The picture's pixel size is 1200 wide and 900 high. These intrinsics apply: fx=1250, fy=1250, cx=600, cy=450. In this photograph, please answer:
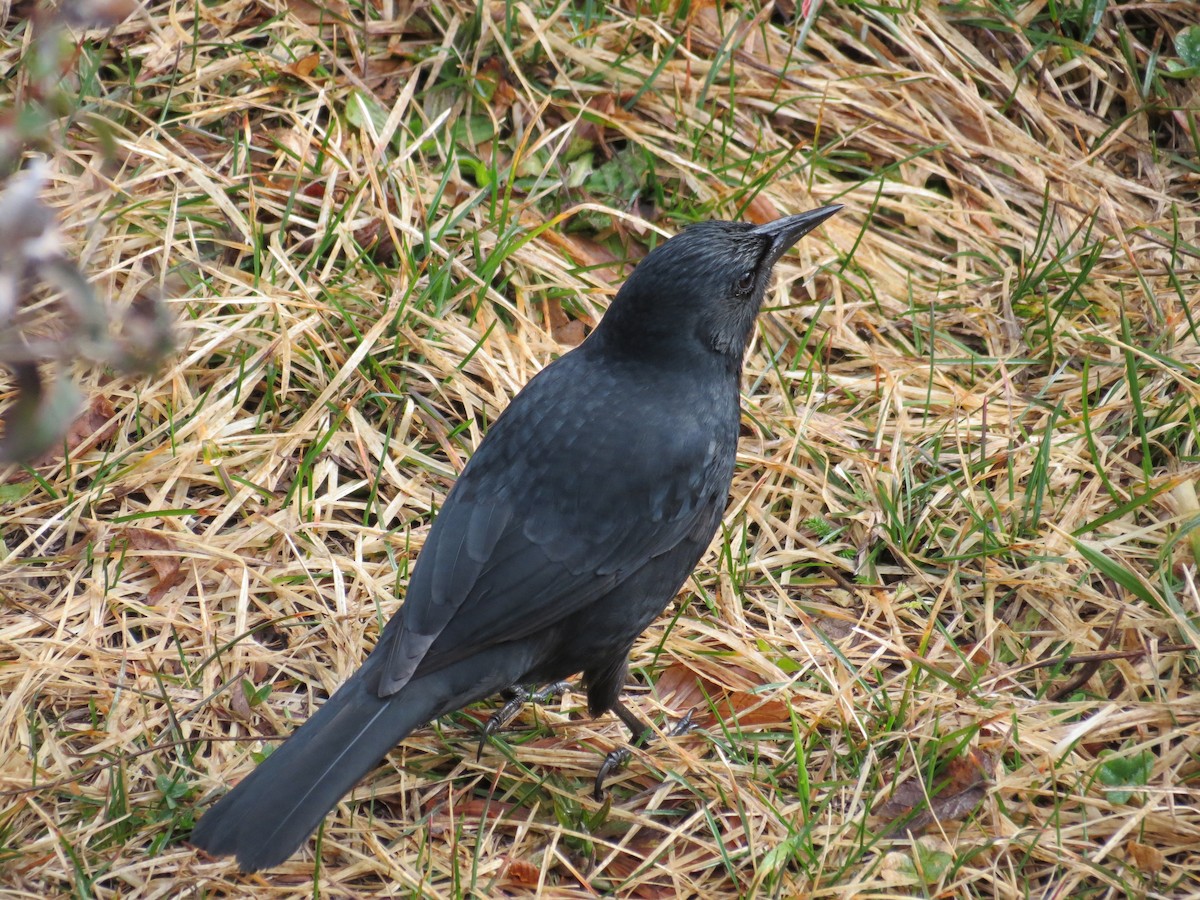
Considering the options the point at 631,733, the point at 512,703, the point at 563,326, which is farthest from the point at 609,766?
the point at 563,326

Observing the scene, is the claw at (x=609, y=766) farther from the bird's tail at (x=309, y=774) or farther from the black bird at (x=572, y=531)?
the bird's tail at (x=309, y=774)

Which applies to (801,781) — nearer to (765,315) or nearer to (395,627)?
(395,627)

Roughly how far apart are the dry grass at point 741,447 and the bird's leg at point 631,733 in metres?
0.06

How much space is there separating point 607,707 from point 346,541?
1.04 metres

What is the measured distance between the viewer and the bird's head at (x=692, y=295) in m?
3.53

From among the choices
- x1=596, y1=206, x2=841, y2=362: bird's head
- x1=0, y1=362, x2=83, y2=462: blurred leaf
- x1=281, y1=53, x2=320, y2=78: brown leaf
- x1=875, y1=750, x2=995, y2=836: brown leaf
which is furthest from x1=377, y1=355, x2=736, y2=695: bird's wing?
x1=281, y1=53, x2=320, y2=78: brown leaf

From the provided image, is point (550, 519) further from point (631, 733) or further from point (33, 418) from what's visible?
point (33, 418)

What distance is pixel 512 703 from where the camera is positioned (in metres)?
3.67

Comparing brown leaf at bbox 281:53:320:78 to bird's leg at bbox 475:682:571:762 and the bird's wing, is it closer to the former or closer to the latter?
the bird's wing

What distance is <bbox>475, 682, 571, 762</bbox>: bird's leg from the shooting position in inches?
138

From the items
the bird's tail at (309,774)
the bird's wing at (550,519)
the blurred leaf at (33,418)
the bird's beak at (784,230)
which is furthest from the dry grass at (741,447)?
the blurred leaf at (33,418)

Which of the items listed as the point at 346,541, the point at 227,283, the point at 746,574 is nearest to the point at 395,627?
the point at 346,541

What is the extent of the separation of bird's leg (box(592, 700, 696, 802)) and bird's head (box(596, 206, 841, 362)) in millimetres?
1030

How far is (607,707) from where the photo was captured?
11.5 ft
